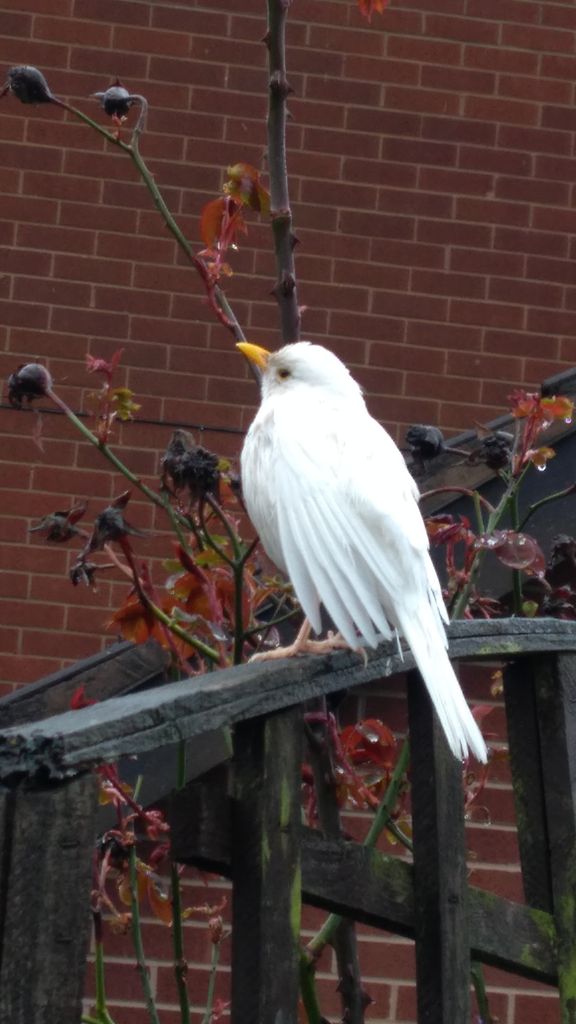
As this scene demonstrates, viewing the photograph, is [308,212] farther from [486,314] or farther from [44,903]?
[44,903]

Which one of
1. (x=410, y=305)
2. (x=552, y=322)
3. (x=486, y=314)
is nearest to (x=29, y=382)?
(x=410, y=305)

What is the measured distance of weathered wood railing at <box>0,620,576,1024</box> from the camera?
68.9 inches

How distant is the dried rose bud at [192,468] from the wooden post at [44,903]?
94 centimetres

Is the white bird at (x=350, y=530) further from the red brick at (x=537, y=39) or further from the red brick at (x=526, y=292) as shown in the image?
the red brick at (x=537, y=39)

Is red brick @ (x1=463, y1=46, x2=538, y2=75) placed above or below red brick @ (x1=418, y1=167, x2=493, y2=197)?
above

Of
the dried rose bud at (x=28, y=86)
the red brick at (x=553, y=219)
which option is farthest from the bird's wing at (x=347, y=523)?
the red brick at (x=553, y=219)

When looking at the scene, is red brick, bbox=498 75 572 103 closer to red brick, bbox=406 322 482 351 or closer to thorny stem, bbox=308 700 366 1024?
red brick, bbox=406 322 482 351

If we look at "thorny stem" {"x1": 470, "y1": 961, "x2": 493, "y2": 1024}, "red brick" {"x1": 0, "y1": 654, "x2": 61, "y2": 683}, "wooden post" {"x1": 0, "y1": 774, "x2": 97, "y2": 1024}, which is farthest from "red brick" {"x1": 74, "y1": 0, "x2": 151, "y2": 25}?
"wooden post" {"x1": 0, "y1": 774, "x2": 97, "y2": 1024}

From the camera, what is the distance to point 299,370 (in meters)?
3.55

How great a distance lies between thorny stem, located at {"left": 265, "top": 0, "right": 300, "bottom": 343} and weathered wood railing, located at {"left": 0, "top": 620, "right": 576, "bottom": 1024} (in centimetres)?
70

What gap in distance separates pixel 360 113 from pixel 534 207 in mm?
721

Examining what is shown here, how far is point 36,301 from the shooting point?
5.95m

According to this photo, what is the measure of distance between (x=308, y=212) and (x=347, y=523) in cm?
338

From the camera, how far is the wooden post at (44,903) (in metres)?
1.72
